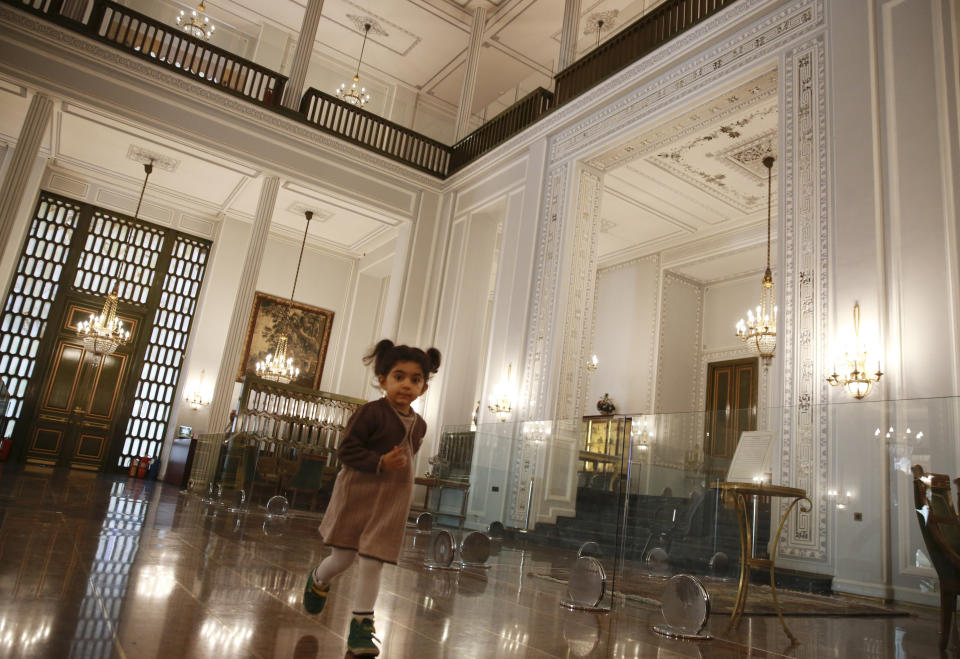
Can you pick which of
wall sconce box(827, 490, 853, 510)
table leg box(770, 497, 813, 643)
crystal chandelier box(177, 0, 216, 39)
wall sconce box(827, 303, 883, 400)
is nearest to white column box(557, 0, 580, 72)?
wall sconce box(827, 303, 883, 400)

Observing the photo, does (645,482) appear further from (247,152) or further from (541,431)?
(247,152)

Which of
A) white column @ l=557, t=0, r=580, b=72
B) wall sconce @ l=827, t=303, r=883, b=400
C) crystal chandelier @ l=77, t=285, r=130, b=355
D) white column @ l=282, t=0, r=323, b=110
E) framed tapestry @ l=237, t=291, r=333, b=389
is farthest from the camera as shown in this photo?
framed tapestry @ l=237, t=291, r=333, b=389

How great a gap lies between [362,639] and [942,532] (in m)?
2.68

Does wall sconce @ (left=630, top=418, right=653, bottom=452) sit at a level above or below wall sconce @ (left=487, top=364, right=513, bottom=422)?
below

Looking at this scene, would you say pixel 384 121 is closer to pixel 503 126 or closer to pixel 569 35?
pixel 503 126

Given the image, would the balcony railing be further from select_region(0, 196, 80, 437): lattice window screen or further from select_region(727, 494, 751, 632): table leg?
select_region(727, 494, 751, 632): table leg

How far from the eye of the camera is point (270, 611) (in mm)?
2398

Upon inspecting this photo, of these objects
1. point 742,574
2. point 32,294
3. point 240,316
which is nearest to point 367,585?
point 742,574

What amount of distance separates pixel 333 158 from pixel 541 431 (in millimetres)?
8617

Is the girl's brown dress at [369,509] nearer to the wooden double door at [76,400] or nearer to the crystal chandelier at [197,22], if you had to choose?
the crystal chandelier at [197,22]

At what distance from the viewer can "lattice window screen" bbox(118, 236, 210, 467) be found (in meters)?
13.8

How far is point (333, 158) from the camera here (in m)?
11.7

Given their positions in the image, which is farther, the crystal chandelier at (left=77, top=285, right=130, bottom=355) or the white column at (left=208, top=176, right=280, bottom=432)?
the crystal chandelier at (left=77, top=285, right=130, bottom=355)

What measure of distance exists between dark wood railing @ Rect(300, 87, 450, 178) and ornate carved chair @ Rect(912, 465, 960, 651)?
1066 centimetres
